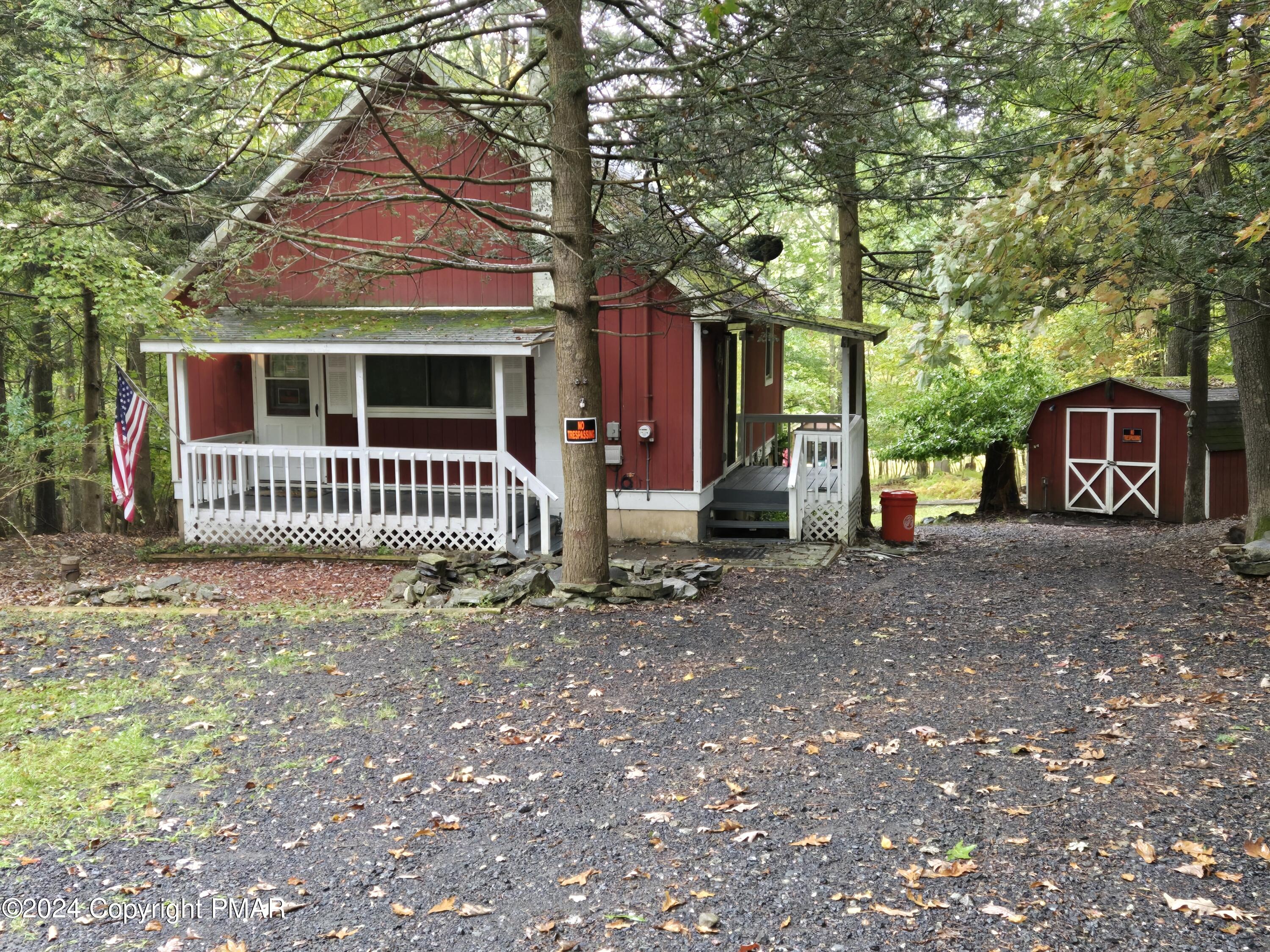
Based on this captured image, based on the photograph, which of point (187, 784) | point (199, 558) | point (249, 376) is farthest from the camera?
point (249, 376)

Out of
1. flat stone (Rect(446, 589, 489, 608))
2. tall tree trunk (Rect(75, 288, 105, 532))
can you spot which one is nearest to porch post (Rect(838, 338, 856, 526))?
flat stone (Rect(446, 589, 489, 608))

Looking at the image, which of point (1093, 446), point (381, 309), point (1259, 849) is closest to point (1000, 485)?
point (1093, 446)

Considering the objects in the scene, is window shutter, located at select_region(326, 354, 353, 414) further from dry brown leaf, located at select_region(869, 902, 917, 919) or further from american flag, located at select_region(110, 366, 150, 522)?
dry brown leaf, located at select_region(869, 902, 917, 919)

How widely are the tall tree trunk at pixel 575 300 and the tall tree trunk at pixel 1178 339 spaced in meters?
4.87

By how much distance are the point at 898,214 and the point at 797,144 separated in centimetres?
713

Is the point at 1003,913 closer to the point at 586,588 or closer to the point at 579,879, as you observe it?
the point at 579,879

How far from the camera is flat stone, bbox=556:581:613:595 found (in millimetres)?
9133

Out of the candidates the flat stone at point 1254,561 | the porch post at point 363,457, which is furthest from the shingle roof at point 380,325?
the flat stone at point 1254,561

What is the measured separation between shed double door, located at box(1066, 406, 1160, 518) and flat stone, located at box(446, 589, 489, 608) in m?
14.4

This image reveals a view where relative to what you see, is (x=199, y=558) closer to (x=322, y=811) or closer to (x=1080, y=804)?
(x=322, y=811)

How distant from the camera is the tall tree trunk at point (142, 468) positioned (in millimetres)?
17531

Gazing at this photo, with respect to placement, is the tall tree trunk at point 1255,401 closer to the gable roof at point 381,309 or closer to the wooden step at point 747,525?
the gable roof at point 381,309

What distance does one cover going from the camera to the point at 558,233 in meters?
8.89

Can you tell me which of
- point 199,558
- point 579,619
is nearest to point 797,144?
point 579,619
